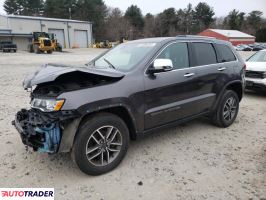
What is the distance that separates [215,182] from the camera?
3.39 m

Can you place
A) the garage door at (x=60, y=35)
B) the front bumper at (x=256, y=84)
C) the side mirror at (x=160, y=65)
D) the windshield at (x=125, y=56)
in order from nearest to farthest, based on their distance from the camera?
1. the side mirror at (x=160, y=65)
2. the windshield at (x=125, y=56)
3. the front bumper at (x=256, y=84)
4. the garage door at (x=60, y=35)

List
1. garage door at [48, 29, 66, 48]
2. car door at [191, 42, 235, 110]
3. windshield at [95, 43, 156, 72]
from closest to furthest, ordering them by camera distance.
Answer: windshield at [95, 43, 156, 72] < car door at [191, 42, 235, 110] < garage door at [48, 29, 66, 48]

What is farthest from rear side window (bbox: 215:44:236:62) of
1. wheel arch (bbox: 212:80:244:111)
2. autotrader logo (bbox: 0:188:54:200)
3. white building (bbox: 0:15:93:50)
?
white building (bbox: 0:15:93:50)

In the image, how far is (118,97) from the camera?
11.5 feet

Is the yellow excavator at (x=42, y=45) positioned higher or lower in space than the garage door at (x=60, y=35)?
lower

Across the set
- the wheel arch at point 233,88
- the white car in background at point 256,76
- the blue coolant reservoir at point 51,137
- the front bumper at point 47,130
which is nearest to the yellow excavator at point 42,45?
the white car in background at point 256,76

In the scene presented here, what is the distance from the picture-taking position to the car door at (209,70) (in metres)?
4.68

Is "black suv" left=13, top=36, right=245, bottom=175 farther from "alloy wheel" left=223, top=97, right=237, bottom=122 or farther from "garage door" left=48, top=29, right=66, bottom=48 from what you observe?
"garage door" left=48, top=29, right=66, bottom=48

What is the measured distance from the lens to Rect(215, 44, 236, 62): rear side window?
5.22 meters

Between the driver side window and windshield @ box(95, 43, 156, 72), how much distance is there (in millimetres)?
253

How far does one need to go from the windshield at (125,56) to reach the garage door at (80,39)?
54199 mm

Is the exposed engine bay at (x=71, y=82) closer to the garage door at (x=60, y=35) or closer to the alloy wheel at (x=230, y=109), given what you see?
the alloy wheel at (x=230, y=109)

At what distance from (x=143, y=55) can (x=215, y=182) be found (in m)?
2.10

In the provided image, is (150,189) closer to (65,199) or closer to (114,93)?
(65,199)
